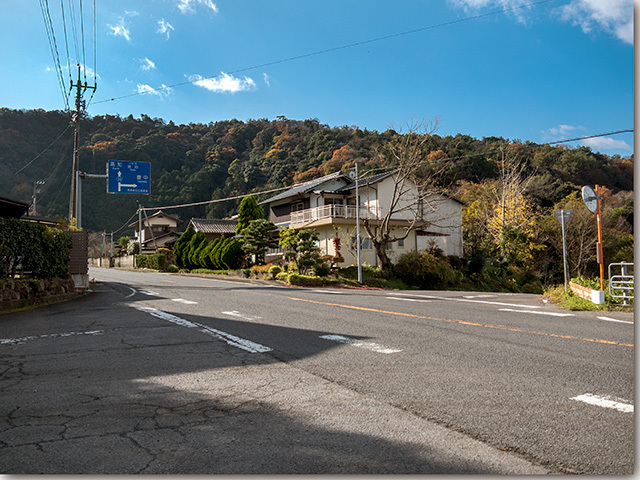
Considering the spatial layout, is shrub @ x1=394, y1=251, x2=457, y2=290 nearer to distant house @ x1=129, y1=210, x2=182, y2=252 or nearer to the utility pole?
the utility pole

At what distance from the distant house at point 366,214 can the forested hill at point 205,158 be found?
6.84 metres

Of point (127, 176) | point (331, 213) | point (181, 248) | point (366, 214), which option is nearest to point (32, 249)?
point (127, 176)

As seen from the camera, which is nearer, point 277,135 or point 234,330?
point 234,330

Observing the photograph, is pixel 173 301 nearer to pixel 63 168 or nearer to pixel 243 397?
pixel 243 397

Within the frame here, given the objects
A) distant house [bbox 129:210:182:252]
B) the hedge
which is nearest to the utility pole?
the hedge

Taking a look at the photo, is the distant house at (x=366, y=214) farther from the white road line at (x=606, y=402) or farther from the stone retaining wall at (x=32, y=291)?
the white road line at (x=606, y=402)

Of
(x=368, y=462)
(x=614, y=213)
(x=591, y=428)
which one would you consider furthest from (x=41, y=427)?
(x=614, y=213)

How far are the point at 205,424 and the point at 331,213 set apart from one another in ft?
99.3

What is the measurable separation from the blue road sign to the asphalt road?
1779 cm

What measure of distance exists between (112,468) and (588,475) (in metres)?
2.88

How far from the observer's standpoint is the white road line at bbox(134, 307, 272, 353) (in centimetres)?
675

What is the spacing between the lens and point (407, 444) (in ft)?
10.6

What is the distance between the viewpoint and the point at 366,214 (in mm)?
35500

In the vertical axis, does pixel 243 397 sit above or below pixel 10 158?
below
